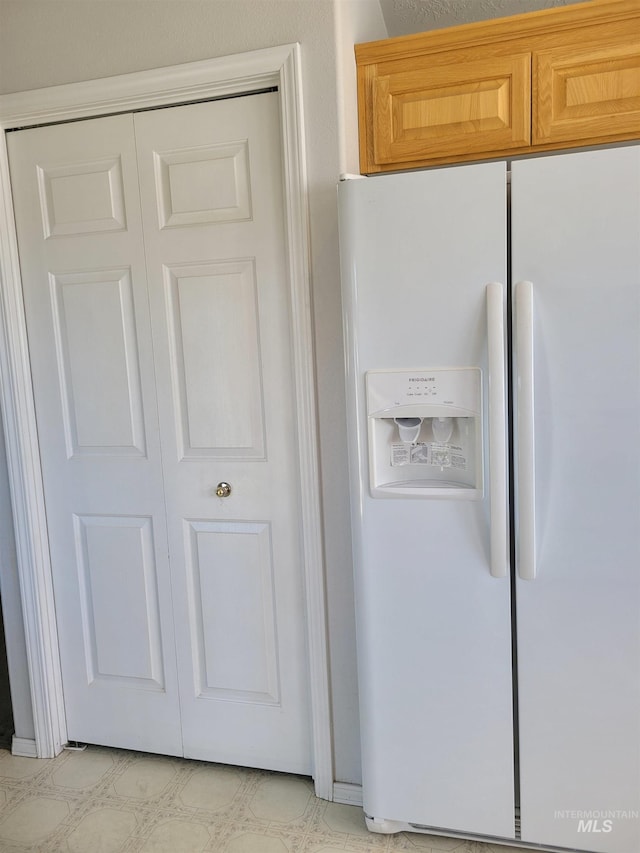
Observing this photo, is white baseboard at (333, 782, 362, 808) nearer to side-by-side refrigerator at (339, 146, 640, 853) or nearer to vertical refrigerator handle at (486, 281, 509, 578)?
side-by-side refrigerator at (339, 146, 640, 853)

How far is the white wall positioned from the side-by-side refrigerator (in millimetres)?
218

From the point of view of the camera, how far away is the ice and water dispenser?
62.2 inches

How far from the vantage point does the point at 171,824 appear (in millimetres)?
1945

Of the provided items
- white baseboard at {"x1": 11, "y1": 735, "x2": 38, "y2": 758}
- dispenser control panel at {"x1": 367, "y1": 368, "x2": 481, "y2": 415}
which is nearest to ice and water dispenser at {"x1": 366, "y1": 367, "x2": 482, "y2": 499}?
dispenser control panel at {"x1": 367, "y1": 368, "x2": 481, "y2": 415}

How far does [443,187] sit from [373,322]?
0.36m

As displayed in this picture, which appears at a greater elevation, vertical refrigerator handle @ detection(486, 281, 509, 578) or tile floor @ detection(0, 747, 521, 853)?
vertical refrigerator handle @ detection(486, 281, 509, 578)

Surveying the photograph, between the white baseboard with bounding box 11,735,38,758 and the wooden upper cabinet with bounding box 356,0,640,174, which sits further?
the white baseboard with bounding box 11,735,38,758

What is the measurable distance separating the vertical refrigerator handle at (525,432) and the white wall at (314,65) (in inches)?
21.0

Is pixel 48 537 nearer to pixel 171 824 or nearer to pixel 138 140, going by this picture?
pixel 171 824

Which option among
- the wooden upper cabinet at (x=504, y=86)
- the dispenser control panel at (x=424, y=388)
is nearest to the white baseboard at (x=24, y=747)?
the dispenser control panel at (x=424, y=388)

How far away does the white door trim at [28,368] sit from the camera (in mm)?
1816

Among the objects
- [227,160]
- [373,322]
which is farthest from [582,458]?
[227,160]

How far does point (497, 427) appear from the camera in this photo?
5.05 feet

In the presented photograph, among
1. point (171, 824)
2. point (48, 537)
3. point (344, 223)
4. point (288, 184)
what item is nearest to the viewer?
point (344, 223)
